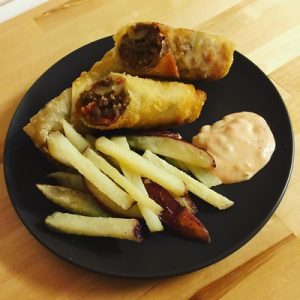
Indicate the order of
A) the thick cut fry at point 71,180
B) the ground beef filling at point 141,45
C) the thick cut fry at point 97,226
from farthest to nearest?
the ground beef filling at point 141,45
the thick cut fry at point 71,180
the thick cut fry at point 97,226

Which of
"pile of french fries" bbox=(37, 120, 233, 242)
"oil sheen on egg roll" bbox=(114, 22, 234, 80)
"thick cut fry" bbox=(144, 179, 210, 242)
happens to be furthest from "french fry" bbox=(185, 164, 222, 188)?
"oil sheen on egg roll" bbox=(114, 22, 234, 80)

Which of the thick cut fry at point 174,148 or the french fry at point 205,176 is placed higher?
the thick cut fry at point 174,148

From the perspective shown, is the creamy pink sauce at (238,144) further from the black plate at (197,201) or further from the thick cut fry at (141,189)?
the thick cut fry at (141,189)

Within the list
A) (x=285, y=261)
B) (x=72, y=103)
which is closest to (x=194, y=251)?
(x=285, y=261)

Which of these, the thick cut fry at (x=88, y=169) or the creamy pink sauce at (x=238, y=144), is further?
the creamy pink sauce at (x=238, y=144)

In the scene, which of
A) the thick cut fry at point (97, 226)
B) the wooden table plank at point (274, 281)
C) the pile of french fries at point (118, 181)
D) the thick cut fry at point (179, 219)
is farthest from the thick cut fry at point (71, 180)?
the wooden table plank at point (274, 281)

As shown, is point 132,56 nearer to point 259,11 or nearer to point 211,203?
point 211,203

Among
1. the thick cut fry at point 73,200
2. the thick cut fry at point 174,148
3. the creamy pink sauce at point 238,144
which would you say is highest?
the thick cut fry at point 73,200
